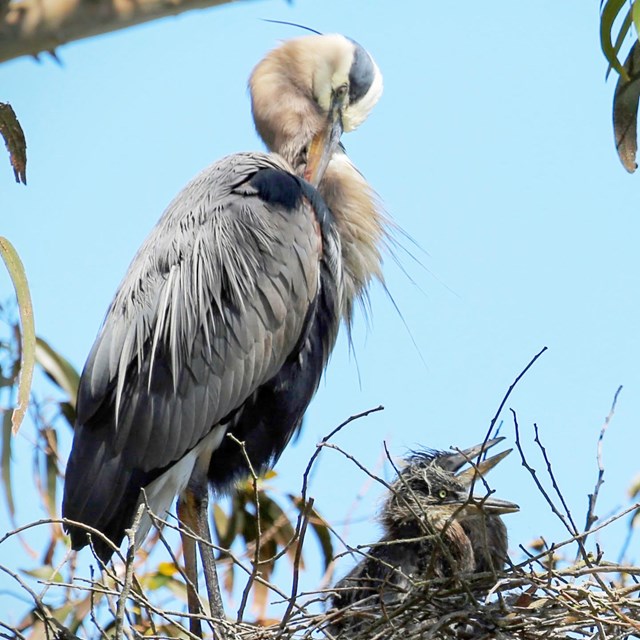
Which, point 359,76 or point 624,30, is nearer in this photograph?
point 624,30

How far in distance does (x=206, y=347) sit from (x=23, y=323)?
1.50 metres

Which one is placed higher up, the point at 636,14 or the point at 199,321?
the point at 199,321

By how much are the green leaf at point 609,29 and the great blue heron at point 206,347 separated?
4.30 feet

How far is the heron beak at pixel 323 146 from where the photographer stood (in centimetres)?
390

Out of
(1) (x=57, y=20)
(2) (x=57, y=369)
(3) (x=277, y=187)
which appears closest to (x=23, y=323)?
(1) (x=57, y=20)

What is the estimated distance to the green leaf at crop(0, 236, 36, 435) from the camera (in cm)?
181

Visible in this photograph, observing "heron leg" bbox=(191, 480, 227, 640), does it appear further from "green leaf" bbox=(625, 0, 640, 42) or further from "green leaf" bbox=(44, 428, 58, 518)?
"green leaf" bbox=(625, 0, 640, 42)

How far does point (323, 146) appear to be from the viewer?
3943 millimetres

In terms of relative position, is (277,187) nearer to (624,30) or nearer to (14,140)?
(624,30)

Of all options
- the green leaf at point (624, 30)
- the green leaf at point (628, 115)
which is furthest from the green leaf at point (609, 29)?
the green leaf at point (628, 115)

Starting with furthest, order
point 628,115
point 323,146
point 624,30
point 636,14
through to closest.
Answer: point 323,146 < point 628,115 < point 624,30 < point 636,14

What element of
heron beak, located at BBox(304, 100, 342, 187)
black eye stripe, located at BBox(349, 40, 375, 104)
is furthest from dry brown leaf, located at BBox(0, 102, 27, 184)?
black eye stripe, located at BBox(349, 40, 375, 104)

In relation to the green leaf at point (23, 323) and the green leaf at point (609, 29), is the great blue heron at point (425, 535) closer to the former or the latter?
the green leaf at point (609, 29)

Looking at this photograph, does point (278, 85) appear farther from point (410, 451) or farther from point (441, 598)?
point (441, 598)
